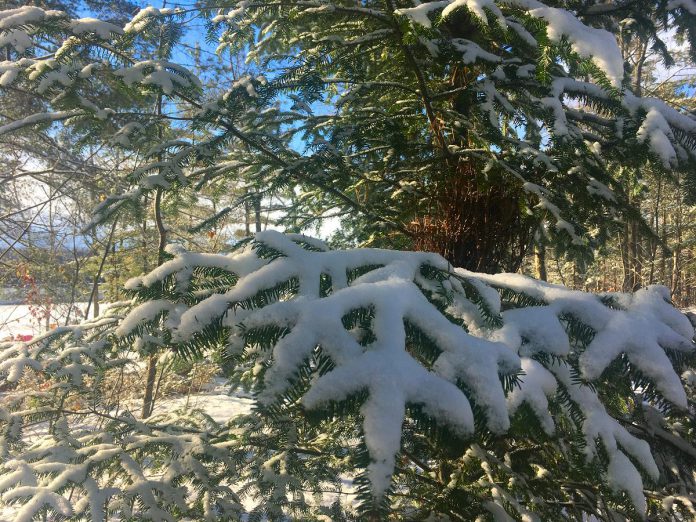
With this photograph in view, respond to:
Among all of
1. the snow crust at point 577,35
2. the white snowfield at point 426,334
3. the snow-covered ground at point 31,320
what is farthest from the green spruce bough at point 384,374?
the snow-covered ground at point 31,320

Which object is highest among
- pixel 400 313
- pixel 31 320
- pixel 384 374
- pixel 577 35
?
pixel 577 35

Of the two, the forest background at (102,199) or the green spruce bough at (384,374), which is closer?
the green spruce bough at (384,374)

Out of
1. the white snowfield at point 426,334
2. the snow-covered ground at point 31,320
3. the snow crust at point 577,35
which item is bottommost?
the snow-covered ground at point 31,320

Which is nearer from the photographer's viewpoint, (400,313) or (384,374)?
(384,374)

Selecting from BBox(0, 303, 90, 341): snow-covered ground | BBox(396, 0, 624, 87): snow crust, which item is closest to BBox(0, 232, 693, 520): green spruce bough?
BBox(396, 0, 624, 87): snow crust

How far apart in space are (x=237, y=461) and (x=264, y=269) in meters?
1.45

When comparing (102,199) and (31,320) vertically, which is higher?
(102,199)

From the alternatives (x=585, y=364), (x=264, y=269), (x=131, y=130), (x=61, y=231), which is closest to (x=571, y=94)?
(x=585, y=364)

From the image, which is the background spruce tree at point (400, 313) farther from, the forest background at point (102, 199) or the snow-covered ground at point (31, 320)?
the snow-covered ground at point (31, 320)

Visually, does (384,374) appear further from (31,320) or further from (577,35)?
(31,320)

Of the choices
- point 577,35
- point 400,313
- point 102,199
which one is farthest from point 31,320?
point 577,35

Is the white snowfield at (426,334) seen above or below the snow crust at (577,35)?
below

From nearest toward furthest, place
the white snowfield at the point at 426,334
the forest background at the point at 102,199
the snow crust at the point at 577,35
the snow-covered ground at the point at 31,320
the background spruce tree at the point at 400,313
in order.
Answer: the white snowfield at the point at 426,334
the background spruce tree at the point at 400,313
the snow crust at the point at 577,35
the forest background at the point at 102,199
the snow-covered ground at the point at 31,320

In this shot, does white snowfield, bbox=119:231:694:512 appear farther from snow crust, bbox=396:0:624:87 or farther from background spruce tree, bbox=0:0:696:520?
snow crust, bbox=396:0:624:87
